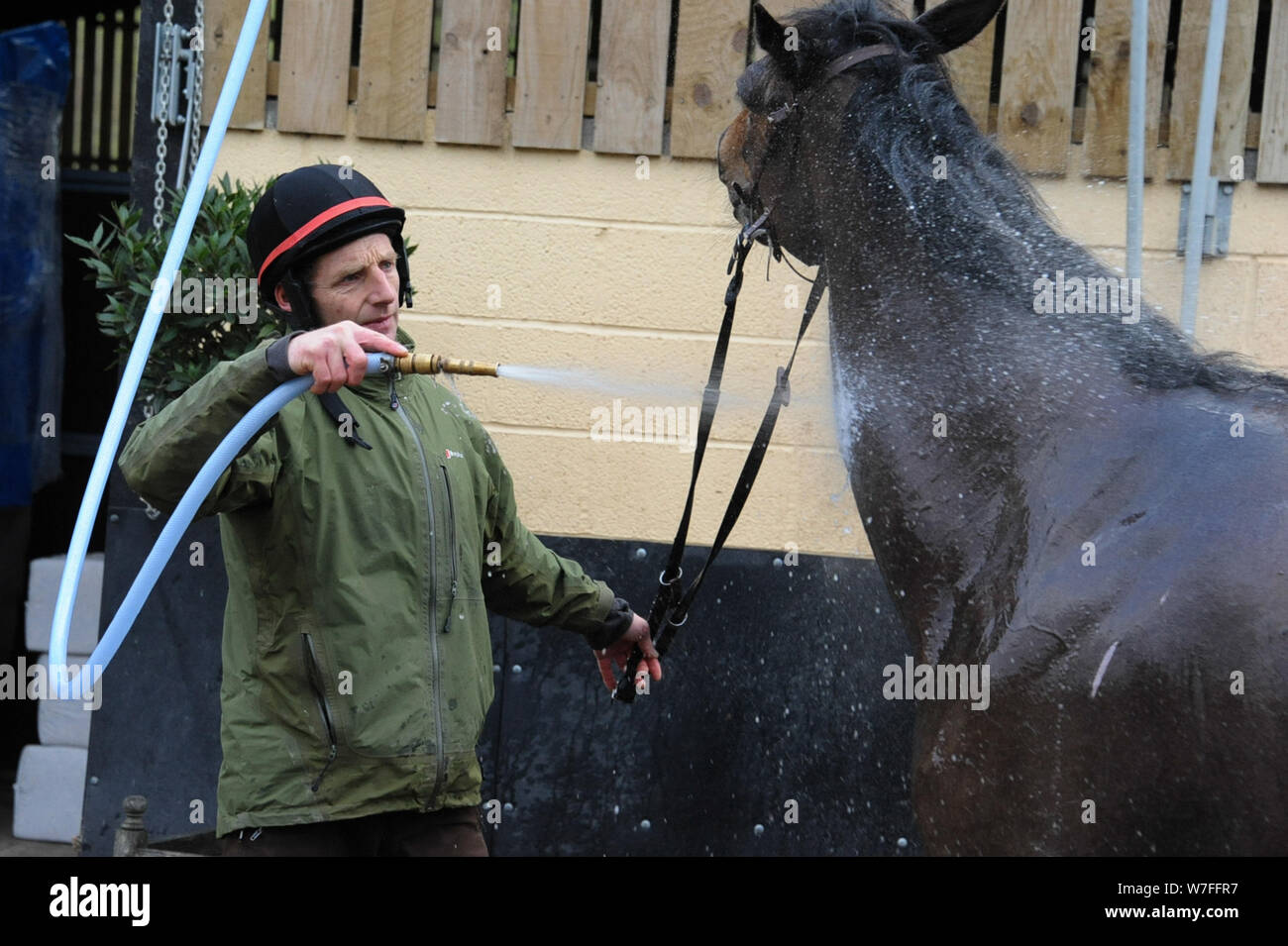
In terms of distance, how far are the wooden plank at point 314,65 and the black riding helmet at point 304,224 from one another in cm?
209

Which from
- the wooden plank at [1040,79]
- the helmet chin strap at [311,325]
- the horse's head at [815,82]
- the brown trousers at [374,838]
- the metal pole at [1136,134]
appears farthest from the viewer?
the wooden plank at [1040,79]

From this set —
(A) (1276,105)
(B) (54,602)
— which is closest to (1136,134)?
(A) (1276,105)

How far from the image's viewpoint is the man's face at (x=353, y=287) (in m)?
2.56

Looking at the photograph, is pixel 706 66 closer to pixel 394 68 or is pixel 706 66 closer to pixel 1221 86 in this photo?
pixel 394 68

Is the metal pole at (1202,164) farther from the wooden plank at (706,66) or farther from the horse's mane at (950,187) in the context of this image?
the horse's mane at (950,187)

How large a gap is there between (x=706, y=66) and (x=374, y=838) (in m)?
3.04

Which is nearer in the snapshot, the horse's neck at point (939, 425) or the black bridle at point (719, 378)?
the horse's neck at point (939, 425)

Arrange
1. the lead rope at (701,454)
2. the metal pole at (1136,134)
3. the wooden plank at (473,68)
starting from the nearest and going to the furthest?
the lead rope at (701,454) → the metal pole at (1136,134) → the wooden plank at (473,68)

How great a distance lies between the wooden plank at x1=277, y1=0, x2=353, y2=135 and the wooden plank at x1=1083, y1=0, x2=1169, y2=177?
2.61 m

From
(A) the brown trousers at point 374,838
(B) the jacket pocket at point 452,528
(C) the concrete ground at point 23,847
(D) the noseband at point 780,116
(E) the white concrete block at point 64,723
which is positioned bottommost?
(C) the concrete ground at point 23,847

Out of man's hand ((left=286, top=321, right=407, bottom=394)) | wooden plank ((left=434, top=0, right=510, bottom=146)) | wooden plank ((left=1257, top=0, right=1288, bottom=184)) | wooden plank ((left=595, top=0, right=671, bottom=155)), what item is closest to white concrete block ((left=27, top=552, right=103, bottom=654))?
wooden plank ((left=434, top=0, right=510, bottom=146))

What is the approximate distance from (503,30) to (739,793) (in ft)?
9.20

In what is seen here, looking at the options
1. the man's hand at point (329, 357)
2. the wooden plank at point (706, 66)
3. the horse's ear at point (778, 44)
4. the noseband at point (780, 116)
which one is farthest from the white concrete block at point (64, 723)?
the horse's ear at point (778, 44)

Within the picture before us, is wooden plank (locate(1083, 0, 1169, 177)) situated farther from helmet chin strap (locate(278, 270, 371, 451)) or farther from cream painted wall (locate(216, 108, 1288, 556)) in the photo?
helmet chin strap (locate(278, 270, 371, 451))
